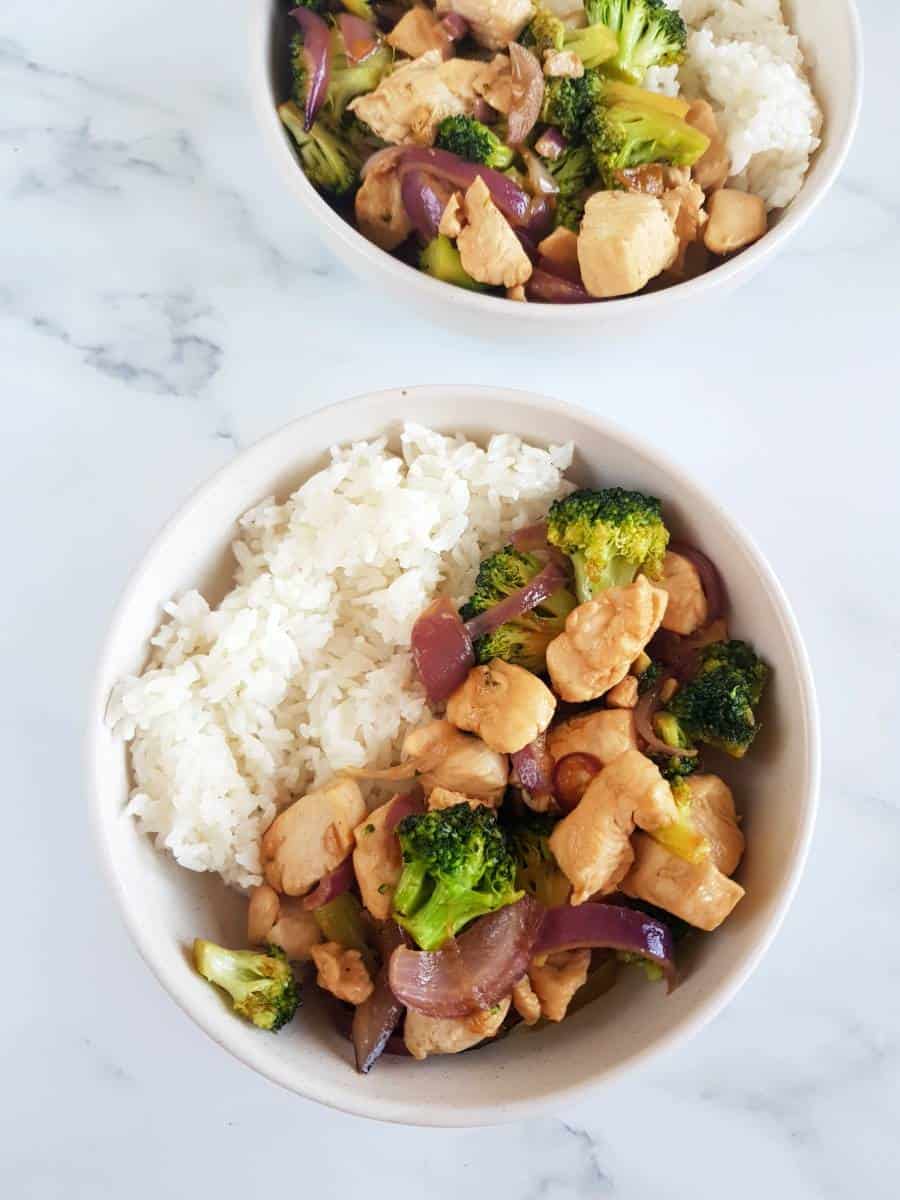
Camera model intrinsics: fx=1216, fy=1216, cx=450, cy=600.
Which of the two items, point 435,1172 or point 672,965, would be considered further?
point 435,1172

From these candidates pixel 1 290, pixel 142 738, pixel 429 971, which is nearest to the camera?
pixel 429 971

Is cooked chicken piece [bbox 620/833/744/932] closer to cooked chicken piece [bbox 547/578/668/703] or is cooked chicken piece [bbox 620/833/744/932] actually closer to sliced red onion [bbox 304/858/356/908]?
cooked chicken piece [bbox 547/578/668/703]

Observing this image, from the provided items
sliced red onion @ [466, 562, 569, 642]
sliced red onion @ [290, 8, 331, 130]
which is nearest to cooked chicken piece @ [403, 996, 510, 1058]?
sliced red onion @ [466, 562, 569, 642]

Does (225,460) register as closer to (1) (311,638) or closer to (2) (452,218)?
(1) (311,638)

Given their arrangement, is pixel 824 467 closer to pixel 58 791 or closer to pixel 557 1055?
pixel 557 1055

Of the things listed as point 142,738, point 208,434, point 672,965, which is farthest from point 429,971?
point 208,434

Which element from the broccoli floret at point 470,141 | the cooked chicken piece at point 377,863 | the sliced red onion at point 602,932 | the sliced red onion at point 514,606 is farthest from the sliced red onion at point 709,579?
the broccoli floret at point 470,141

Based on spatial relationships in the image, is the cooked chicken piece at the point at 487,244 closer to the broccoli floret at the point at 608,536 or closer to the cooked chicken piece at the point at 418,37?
the cooked chicken piece at the point at 418,37
